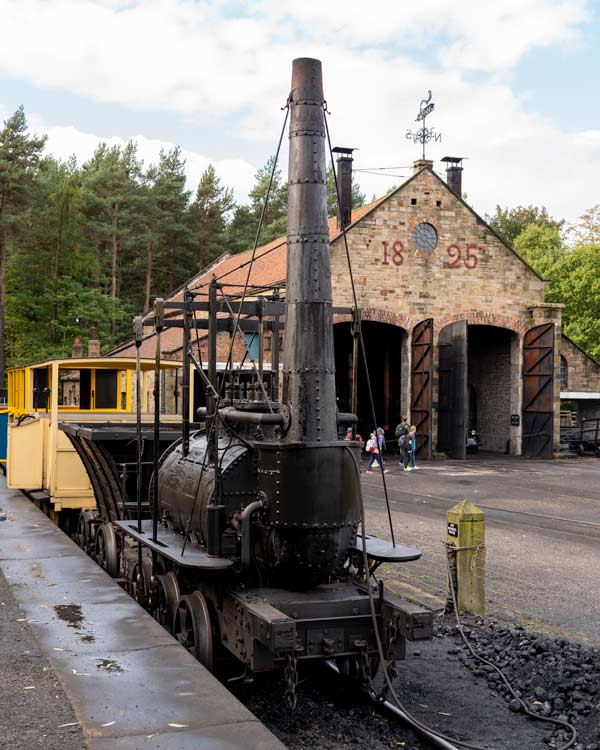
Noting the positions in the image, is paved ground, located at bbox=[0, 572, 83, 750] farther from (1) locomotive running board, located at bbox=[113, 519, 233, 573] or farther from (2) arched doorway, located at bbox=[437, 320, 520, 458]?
(2) arched doorway, located at bbox=[437, 320, 520, 458]

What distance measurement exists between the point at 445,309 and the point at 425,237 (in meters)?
2.75

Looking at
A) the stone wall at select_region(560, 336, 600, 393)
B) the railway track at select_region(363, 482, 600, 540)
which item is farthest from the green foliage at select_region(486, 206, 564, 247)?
the railway track at select_region(363, 482, 600, 540)

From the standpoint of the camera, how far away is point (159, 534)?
24.2 feet

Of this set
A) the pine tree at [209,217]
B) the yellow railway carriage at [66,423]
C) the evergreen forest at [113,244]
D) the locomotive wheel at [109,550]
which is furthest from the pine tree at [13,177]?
the locomotive wheel at [109,550]

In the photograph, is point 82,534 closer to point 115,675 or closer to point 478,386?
point 115,675

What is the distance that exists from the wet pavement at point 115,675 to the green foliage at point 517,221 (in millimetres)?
70226

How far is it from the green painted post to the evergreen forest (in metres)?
36.7

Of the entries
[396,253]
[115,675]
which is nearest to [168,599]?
[115,675]

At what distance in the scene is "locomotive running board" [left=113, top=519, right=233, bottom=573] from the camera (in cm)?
592

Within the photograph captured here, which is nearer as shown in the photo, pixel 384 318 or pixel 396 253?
pixel 384 318

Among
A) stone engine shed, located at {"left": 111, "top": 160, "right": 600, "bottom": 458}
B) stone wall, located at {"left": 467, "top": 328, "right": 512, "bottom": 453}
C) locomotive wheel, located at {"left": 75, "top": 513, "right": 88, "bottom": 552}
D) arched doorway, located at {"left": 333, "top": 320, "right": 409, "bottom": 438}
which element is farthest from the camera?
arched doorway, located at {"left": 333, "top": 320, "right": 409, "bottom": 438}

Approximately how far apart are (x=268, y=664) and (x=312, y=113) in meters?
3.89

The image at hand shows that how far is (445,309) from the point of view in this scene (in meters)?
31.4

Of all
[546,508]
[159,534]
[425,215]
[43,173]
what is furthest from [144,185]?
[159,534]
